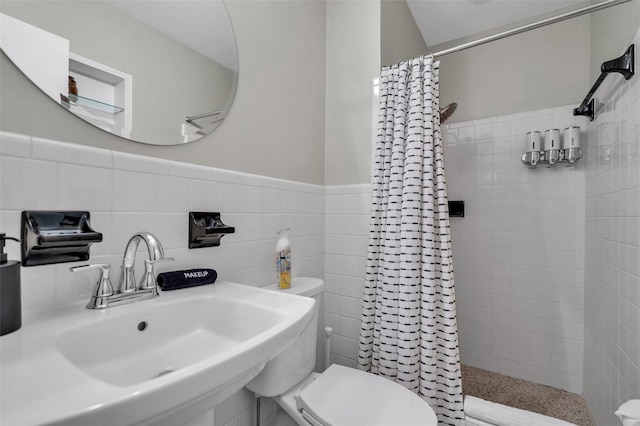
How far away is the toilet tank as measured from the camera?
1.06 meters

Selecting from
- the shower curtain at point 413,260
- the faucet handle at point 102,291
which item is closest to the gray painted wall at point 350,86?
the shower curtain at point 413,260

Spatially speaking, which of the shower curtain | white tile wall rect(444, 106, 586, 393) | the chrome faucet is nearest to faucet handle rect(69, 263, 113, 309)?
the chrome faucet

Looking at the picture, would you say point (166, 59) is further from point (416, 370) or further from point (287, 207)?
point (416, 370)

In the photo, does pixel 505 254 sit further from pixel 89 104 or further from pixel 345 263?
pixel 89 104

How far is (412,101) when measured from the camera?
1359 millimetres

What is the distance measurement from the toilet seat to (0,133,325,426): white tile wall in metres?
0.30

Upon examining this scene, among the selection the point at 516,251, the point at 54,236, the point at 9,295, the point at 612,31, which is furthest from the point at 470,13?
the point at 9,295

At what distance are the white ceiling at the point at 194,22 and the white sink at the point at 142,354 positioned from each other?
829 millimetres

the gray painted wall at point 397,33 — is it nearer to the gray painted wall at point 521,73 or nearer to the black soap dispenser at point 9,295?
the gray painted wall at point 521,73

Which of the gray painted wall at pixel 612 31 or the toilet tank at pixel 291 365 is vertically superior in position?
the gray painted wall at pixel 612 31

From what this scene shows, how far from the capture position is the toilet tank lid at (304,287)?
119 centimetres

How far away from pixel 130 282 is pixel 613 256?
6.17 feet

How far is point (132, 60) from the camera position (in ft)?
2.85

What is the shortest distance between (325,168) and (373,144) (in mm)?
311
